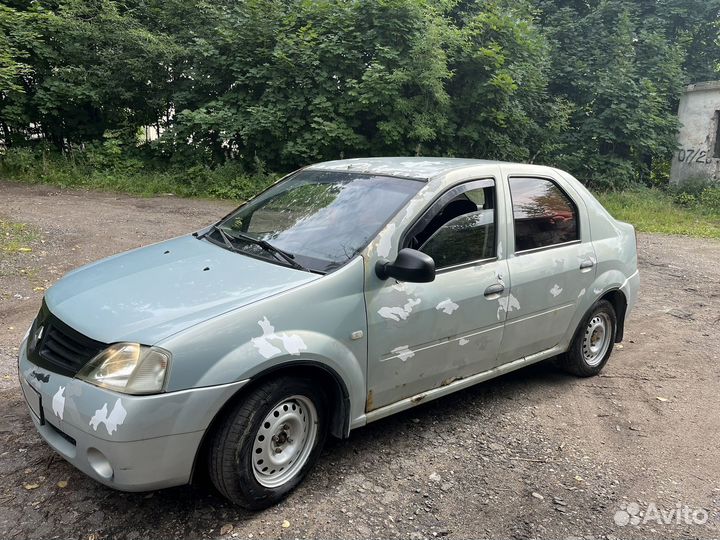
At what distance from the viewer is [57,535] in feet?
8.82

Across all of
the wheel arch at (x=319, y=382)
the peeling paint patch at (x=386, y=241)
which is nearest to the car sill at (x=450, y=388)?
the wheel arch at (x=319, y=382)

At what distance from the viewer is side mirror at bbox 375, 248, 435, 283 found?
3.05 meters

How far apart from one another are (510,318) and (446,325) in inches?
24.7

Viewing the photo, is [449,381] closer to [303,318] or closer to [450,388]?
[450,388]

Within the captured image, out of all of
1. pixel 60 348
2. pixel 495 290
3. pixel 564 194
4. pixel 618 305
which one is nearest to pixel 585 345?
pixel 618 305

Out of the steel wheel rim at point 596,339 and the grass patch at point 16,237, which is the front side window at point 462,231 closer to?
the steel wheel rim at point 596,339

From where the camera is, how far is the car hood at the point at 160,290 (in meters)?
2.72

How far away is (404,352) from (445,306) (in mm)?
381

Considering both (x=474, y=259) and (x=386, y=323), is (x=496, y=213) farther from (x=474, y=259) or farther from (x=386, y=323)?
(x=386, y=323)

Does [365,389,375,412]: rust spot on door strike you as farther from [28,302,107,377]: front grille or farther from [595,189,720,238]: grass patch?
[595,189,720,238]: grass patch

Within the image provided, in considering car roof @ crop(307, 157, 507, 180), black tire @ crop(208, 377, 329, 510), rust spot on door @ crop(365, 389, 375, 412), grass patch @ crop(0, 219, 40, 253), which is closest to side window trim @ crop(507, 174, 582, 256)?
car roof @ crop(307, 157, 507, 180)

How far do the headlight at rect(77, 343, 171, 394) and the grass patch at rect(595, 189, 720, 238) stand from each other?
12.0m

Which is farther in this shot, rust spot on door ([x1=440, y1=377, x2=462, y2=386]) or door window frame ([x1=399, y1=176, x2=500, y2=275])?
rust spot on door ([x1=440, y1=377, x2=462, y2=386])

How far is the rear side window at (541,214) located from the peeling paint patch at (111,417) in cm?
265
